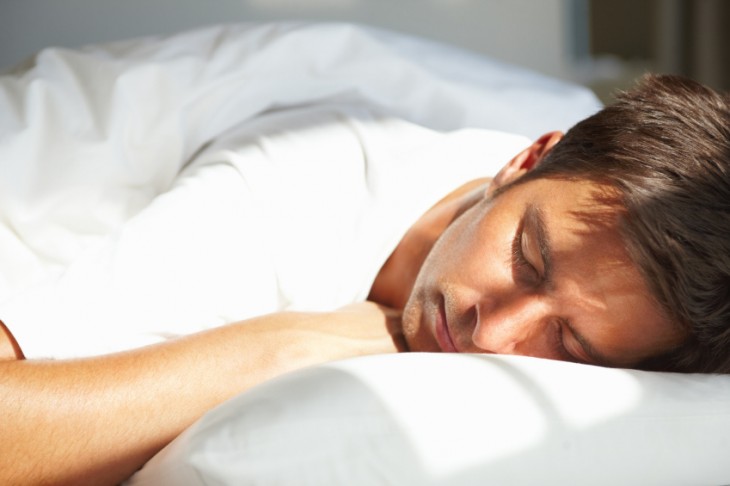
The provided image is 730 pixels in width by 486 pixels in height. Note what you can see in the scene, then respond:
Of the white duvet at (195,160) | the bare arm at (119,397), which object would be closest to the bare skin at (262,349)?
the bare arm at (119,397)

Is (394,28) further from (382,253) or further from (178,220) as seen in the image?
(178,220)

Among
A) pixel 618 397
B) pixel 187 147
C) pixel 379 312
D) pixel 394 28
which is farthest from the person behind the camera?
pixel 394 28

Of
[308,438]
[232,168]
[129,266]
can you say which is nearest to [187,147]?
[232,168]

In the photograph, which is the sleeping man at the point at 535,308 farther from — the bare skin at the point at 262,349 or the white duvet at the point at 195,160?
the white duvet at the point at 195,160

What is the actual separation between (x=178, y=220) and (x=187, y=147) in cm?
26

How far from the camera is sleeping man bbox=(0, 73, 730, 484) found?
2.70 feet

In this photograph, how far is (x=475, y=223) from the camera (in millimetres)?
1048

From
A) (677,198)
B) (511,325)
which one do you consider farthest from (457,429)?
(677,198)

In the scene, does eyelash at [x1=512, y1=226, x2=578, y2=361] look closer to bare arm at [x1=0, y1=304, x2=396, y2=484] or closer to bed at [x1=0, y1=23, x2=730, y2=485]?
bed at [x1=0, y1=23, x2=730, y2=485]

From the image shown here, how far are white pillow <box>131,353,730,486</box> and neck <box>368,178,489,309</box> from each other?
404mm

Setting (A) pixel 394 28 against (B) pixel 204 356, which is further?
(A) pixel 394 28

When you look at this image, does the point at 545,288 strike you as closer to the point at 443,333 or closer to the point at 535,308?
the point at 535,308

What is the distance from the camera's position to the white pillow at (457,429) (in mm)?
693

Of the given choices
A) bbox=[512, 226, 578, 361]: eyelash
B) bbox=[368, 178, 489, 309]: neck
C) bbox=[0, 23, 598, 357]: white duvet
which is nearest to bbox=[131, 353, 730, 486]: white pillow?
bbox=[512, 226, 578, 361]: eyelash
